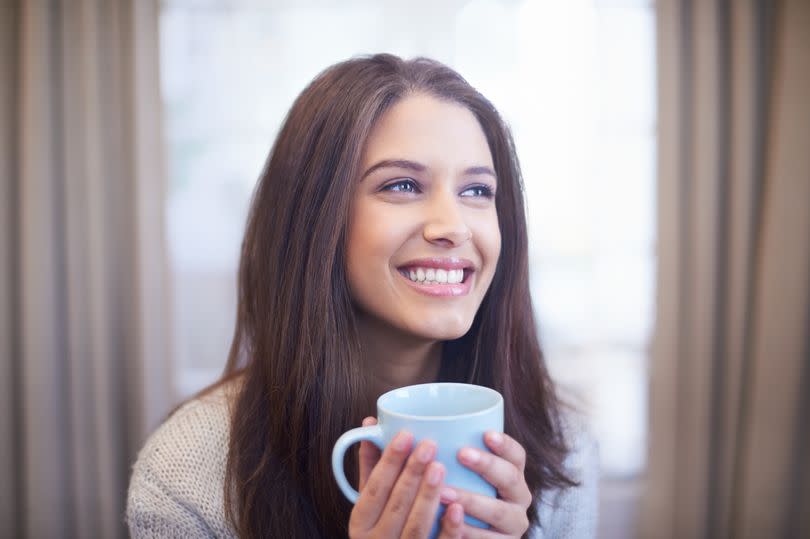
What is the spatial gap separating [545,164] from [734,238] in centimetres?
65

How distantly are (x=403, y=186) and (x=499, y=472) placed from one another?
0.45m

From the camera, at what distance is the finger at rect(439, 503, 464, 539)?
50 cm

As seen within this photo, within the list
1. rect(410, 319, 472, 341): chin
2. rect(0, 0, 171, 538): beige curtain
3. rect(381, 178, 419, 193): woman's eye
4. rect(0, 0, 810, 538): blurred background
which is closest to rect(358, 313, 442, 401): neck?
rect(410, 319, 472, 341): chin

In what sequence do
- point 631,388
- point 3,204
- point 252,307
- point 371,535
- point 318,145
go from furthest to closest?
point 631,388
point 3,204
point 252,307
point 318,145
point 371,535

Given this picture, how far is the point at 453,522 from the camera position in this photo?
1.63 ft

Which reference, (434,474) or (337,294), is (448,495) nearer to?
(434,474)

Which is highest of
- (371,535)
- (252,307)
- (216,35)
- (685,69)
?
(216,35)

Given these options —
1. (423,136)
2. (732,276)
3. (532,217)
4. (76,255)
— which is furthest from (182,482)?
(732,276)

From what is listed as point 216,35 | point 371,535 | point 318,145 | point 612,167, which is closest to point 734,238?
point 612,167

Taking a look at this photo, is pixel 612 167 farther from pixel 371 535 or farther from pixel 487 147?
pixel 371 535

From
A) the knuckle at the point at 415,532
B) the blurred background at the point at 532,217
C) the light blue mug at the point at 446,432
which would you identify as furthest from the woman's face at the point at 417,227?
the blurred background at the point at 532,217

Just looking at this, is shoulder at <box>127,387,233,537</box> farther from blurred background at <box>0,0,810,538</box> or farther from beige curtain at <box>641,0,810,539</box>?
beige curtain at <box>641,0,810,539</box>

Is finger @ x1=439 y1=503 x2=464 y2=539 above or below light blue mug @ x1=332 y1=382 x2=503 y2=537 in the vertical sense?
below

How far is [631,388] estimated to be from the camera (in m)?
1.90
